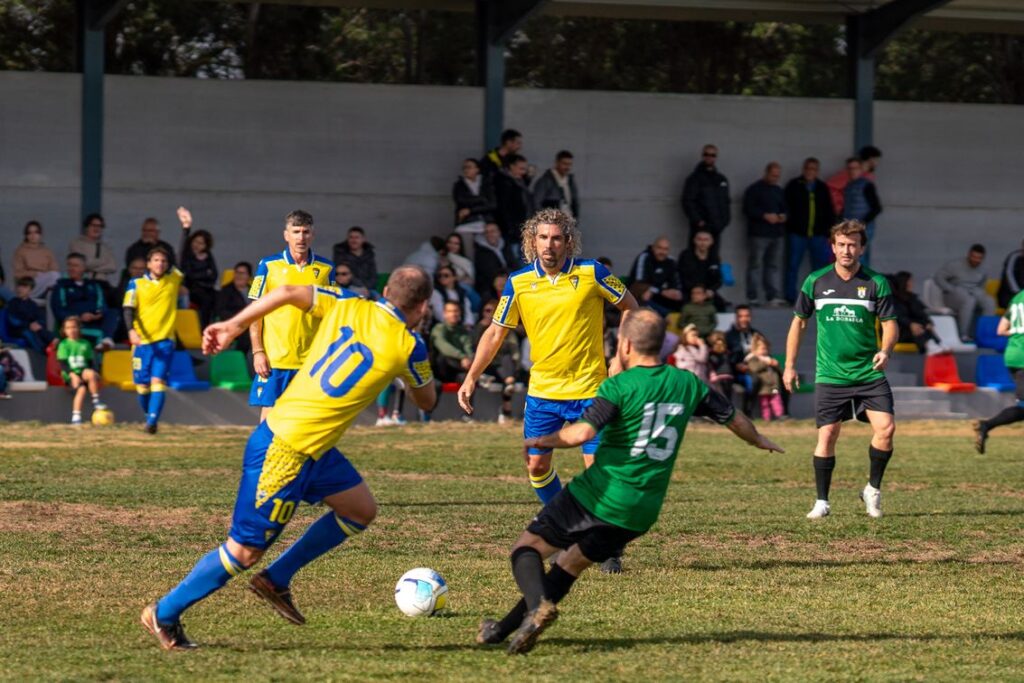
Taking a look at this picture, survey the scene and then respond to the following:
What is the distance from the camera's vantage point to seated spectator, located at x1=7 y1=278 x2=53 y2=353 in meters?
18.7

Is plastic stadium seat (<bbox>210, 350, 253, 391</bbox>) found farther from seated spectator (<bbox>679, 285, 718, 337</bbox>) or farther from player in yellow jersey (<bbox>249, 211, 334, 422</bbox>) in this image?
player in yellow jersey (<bbox>249, 211, 334, 422</bbox>)

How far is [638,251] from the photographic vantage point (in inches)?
953

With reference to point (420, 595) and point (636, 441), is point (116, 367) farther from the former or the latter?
point (636, 441)

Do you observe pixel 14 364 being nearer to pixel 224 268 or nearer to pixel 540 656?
pixel 224 268

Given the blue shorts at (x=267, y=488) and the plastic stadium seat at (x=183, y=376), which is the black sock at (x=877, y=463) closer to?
the blue shorts at (x=267, y=488)

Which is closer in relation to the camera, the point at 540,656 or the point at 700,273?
the point at 540,656

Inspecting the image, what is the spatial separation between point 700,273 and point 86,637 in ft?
50.9

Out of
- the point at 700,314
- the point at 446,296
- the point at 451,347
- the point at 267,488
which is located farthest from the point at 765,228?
the point at 267,488

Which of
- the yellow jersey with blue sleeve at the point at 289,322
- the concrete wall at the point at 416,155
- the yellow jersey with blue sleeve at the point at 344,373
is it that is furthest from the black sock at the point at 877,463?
the concrete wall at the point at 416,155

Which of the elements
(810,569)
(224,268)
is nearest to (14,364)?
(224,268)

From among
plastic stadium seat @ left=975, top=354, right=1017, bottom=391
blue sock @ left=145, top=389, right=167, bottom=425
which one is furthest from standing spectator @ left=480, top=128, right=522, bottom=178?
plastic stadium seat @ left=975, top=354, right=1017, bottom=391

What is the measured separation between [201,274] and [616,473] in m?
14.2

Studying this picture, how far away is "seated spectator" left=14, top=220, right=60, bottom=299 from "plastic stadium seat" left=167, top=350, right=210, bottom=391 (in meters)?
1.82

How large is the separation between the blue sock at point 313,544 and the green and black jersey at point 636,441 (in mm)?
1057
